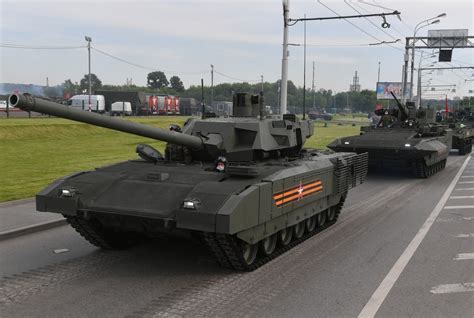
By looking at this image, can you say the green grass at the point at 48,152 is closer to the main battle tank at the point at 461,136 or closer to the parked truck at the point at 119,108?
the main battle tank at the point at 461,136

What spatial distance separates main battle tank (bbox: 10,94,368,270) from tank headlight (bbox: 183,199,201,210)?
0.01m

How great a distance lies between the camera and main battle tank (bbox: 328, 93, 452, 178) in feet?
53.6

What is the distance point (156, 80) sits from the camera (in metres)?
120

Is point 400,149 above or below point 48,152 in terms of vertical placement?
above

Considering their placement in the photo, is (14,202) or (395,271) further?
(14,202)

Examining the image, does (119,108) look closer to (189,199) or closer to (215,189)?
(215,189)

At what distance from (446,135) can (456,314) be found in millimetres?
16023

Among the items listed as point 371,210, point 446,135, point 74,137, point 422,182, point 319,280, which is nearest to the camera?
point 319,280

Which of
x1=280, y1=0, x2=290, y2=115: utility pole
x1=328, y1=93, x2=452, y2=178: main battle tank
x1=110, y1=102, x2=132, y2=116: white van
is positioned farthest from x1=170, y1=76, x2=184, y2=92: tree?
x1=328, y1=93, x2=452, y2=178: main battle tank

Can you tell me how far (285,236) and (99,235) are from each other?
9.17 feet

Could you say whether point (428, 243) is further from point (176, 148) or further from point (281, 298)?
point (176, 148)

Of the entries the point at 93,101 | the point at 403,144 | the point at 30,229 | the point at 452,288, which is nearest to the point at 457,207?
the point at 403,144

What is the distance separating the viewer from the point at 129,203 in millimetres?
6816

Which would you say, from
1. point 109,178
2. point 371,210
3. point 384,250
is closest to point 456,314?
point 384,250
